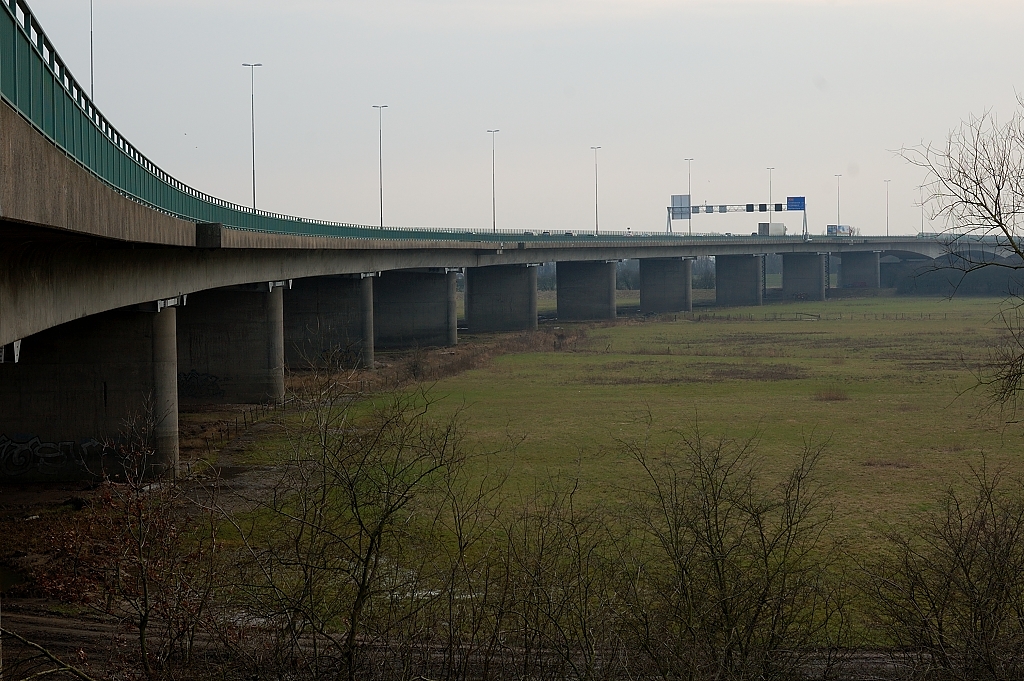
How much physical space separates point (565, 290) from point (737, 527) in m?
92.9

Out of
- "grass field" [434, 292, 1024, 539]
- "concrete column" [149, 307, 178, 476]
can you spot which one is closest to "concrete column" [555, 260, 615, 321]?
"grass field" [434, 292, 1024, 539]

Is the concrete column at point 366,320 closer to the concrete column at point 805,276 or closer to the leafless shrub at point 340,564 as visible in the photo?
the leafless shrub at point 340,564

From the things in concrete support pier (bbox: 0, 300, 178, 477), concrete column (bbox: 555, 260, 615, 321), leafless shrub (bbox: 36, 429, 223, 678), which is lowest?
leafless shrub (bbox: 36, 429, 223, 678)

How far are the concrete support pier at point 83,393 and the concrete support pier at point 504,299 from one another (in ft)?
216

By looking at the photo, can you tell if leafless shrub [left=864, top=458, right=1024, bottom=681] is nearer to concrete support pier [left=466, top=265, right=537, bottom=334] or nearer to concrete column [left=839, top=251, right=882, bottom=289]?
concrete support pier [left=466, top=265, right=537, bottom=334]

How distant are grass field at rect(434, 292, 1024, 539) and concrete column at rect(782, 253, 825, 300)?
59.0 meters

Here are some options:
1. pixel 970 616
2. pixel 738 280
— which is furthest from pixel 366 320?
pixel 738 280

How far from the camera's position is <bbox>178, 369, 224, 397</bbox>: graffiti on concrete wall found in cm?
4957

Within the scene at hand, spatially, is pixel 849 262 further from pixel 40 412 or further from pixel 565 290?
pixel 40 412

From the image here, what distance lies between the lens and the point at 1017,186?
17.2 metres

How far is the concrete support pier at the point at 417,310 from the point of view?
82688 mm

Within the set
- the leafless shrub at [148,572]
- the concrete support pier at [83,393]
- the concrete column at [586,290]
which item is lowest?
the leafless shrub at [148,572]

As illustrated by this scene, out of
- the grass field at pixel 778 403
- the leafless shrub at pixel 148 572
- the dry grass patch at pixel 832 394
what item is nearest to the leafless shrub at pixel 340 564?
the leafless shrub at pixel 148 572

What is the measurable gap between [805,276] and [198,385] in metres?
115
